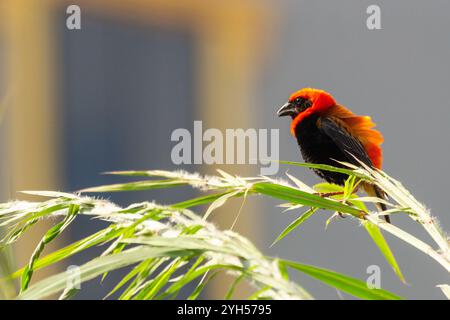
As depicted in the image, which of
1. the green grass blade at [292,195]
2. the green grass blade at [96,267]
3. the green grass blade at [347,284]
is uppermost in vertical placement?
the green grass blade at [292,195]

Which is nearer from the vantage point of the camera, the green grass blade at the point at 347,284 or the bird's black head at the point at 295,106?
the green grass blade at the point at 347,284

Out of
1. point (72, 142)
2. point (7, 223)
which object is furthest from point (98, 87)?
point (7, 223)

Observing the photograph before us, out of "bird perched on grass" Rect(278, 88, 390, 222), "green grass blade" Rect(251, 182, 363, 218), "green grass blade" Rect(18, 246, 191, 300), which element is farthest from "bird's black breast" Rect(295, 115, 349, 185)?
"green grass blade" Rect(18, 246, 191, 300)

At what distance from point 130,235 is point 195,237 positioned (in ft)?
0.38

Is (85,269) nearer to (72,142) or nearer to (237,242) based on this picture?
(237,242)

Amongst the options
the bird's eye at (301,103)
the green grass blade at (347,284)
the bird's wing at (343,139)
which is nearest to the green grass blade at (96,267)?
the green grass blade at (347,284)

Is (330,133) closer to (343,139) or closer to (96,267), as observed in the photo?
(343,139)

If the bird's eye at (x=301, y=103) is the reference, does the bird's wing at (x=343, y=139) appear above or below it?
below

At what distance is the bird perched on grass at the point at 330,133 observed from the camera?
2.04 meters

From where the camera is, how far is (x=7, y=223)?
912 mm

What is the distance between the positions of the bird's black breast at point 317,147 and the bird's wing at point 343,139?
0.08ft

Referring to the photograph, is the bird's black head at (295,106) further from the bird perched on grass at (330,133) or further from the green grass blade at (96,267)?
the green grass blade at (96,267)

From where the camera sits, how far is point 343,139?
6.72ft

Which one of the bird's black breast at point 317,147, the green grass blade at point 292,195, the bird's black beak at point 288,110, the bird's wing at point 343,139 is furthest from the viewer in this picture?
the bird's black beak at point 288,110
